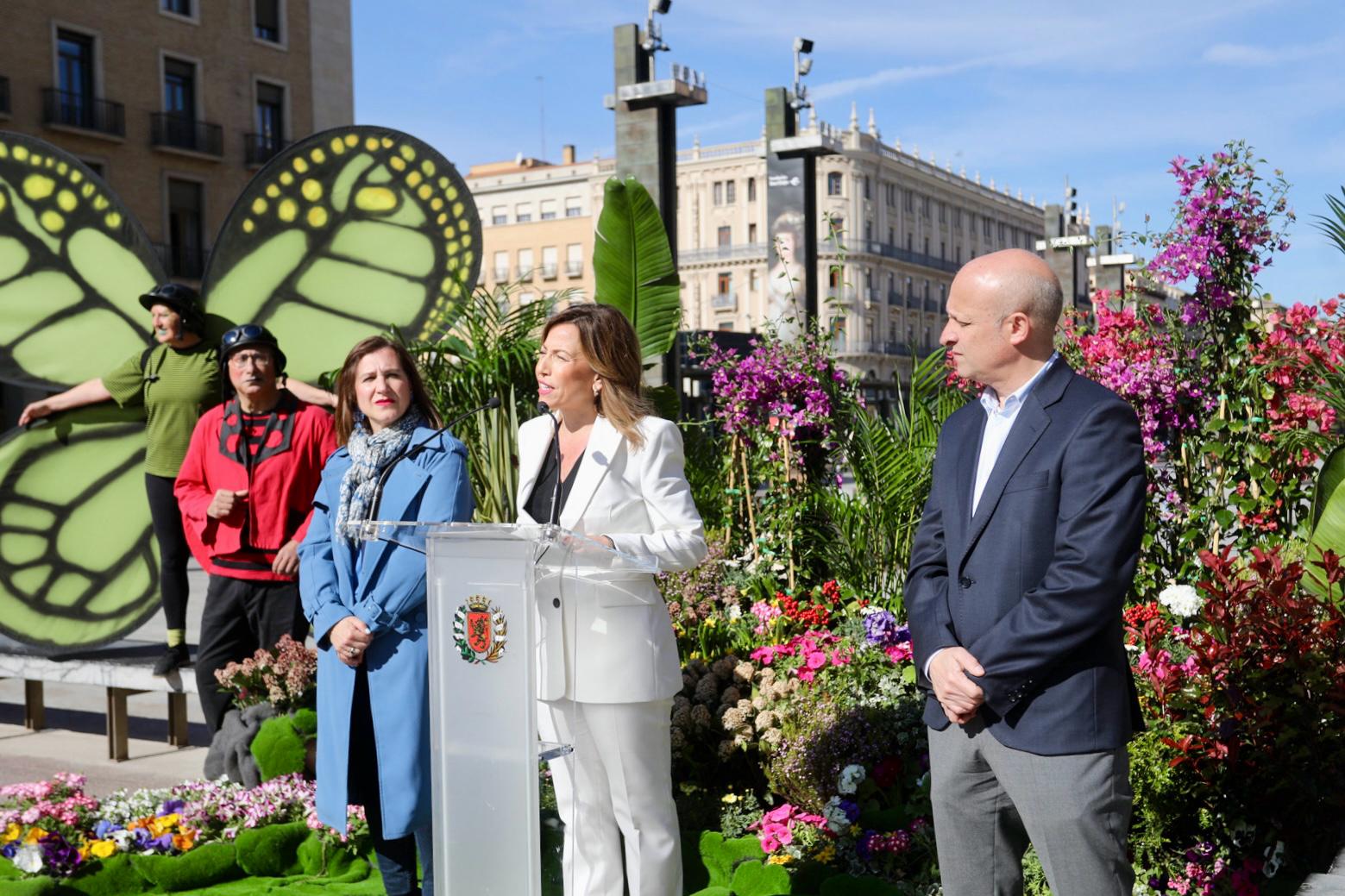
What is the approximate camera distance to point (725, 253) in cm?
7650

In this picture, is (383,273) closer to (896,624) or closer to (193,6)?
(896,624)

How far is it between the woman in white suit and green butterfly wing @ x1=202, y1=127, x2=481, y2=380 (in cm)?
382

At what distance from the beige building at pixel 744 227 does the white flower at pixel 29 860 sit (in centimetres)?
6808

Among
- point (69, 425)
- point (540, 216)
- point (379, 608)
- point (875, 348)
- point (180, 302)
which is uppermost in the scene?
point (540, 216)

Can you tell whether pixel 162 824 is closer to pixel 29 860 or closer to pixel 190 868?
pixel 190 868

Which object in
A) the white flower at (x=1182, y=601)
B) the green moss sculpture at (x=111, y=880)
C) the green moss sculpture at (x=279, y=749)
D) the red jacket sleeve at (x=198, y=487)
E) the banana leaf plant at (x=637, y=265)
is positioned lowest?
the green moss sculpture at (x=111, y=880)

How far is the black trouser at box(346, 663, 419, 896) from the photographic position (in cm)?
382

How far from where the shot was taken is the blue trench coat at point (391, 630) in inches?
146

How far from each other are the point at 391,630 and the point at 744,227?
74072mm

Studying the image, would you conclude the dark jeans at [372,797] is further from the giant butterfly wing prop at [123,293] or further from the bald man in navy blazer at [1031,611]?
the giant butterfly wing prop at [123,293]

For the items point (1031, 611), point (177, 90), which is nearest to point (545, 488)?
point (1031, 611)

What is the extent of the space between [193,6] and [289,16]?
2.36 m

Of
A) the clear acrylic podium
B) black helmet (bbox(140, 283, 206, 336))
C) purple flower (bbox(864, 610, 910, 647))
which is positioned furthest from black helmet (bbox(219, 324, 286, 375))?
the clear acrylic podium

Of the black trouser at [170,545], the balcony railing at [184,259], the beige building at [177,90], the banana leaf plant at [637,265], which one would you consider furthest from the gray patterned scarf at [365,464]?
the balcony railing at [184,259]
